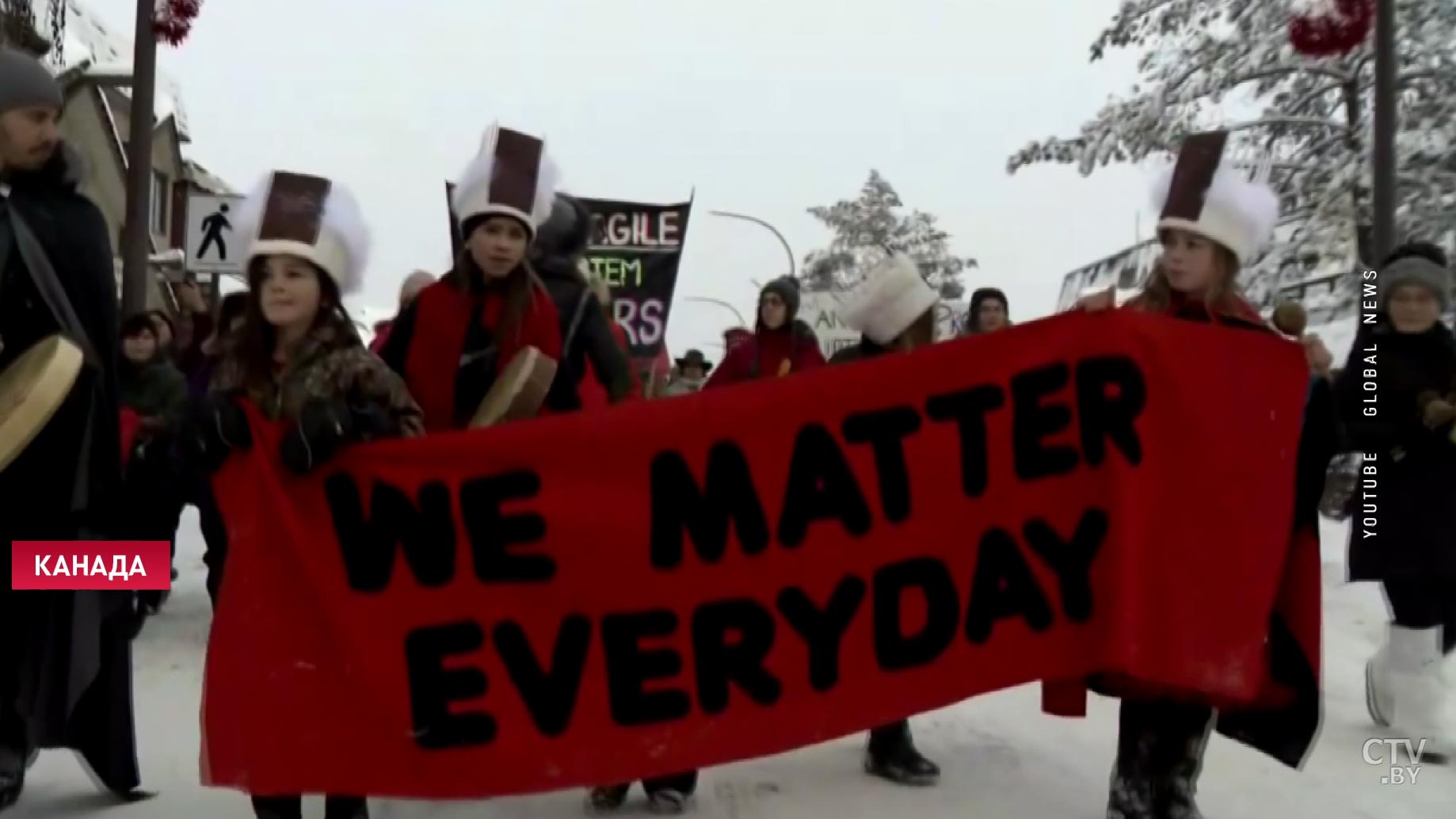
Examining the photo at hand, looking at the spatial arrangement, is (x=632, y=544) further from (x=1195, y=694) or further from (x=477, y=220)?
(x=1195, y=694)

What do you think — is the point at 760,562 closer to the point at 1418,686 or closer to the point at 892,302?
the point at 892,302

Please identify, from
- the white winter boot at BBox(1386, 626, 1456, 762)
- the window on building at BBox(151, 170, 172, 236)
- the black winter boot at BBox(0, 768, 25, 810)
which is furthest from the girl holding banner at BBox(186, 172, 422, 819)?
the window on building at BBox(151, 170, 172, 236)

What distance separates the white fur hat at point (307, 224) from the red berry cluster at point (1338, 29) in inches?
297

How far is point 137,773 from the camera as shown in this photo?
434 cm

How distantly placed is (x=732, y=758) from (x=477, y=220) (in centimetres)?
166

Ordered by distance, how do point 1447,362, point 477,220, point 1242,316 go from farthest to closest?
1. point 1447,362
2. point 477,220
3. point 1242,316

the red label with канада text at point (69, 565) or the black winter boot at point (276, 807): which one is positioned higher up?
the red label with канада text at point (69, 565)

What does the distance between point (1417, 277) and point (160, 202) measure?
127 ft

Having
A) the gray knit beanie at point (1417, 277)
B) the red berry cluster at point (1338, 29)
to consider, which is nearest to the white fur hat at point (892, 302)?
the gray knit beanie at point (1417, 277)

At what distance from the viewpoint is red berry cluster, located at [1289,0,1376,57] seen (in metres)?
9.59

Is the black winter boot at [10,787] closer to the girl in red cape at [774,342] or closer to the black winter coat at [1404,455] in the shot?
the girl in red cape at [774,342]

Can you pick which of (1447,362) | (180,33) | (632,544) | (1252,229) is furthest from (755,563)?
(180,33)

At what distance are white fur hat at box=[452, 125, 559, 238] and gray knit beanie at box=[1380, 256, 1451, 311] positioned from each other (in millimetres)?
3131

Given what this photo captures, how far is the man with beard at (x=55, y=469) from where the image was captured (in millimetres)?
4070
